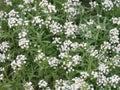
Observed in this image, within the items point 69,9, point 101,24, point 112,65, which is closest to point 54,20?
point 69,9

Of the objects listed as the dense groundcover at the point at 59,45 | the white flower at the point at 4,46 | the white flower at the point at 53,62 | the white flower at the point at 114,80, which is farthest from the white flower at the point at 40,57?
the white flower at the point at 114,80

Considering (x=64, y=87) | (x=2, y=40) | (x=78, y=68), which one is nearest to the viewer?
(x=64, y=87)

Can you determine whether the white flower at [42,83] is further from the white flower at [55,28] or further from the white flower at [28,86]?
the white flower at [55,28]

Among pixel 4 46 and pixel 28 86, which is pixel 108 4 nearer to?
pixel 4 46

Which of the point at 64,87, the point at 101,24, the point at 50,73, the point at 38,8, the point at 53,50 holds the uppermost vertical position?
the point at 38,8

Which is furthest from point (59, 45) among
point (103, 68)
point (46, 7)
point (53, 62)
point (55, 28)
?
point (103, 68)

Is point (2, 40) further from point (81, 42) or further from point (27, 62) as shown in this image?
point (81, 42)

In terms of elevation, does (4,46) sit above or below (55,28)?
below

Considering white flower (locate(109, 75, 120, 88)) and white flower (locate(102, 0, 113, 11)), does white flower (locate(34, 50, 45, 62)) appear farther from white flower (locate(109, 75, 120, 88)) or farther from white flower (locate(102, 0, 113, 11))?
white flower (locate(102, 0, 113, 11))
